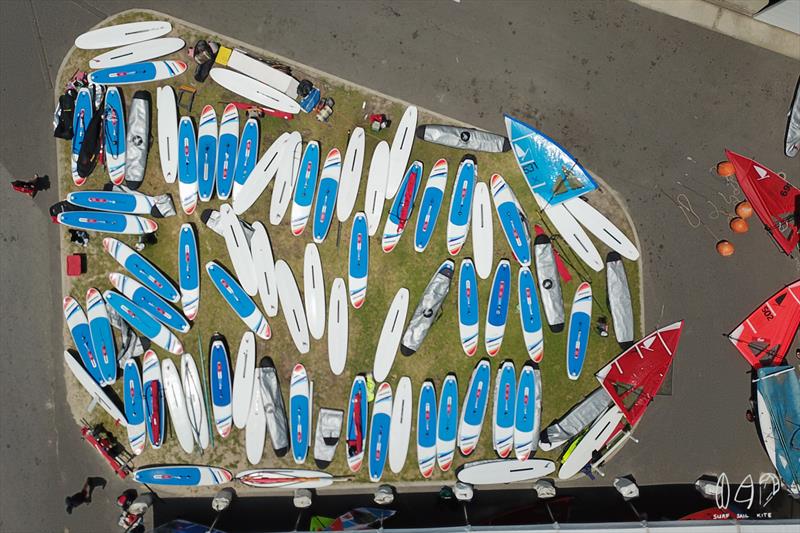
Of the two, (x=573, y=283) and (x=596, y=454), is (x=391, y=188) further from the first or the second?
(x=596, y=454)

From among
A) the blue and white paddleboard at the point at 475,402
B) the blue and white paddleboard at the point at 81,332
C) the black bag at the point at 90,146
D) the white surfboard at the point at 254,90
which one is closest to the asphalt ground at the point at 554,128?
the blue and white paddleboard at the point at 81,332

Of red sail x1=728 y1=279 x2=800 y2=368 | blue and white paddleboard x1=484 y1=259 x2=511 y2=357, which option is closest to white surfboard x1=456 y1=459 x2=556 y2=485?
blue and white paddleboard x1=484 y1=259 x2=511 y2=357

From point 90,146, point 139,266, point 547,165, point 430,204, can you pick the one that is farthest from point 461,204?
point 90,146

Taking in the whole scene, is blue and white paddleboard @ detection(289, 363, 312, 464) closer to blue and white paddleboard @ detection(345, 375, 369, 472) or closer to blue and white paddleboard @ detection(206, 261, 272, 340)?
blue and white paddleboard @ detection(345, 375, 369, 472)

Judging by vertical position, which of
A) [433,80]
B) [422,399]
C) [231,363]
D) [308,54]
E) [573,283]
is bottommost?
[422,399]

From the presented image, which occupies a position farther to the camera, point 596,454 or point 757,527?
point 596,454

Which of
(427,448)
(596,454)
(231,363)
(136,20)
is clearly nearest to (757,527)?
(596,454)

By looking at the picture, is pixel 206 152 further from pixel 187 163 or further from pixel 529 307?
pixel 529 307
